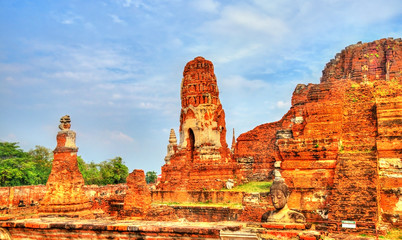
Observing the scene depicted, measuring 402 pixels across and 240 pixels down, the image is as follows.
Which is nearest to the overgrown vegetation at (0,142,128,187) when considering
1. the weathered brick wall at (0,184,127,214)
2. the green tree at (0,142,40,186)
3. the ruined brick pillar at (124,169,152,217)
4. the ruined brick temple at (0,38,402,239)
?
the green tree at (0,142,40,186)

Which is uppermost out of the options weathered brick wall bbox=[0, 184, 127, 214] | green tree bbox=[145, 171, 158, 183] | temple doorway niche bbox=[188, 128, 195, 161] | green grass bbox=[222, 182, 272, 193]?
temple doorway niche bbox=[188, 128, 195, 161]

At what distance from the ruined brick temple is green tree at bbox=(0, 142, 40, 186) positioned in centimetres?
842

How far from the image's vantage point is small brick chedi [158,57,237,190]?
17.5 meters

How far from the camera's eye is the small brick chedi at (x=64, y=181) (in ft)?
41.9

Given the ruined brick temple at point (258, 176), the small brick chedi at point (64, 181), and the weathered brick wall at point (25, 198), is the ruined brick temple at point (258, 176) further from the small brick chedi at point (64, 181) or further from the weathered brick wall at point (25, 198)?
the weathered brick wall at point (25, 198)

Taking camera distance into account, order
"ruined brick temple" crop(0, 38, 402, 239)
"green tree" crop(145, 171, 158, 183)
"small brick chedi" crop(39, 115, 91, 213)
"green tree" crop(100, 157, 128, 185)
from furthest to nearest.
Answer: "green tree" crop(145, 171, 158, 183) < "green tree" crop(100, 157, 128, 185) < "small brick chedi" crop(39, 115, 91, 213) < "ruined brick temple" crop(0, 38, 402, 239)

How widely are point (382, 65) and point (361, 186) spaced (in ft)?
66.9

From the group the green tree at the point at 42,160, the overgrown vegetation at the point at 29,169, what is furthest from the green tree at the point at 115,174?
the green tree at the point at 42,160

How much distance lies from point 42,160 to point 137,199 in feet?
104

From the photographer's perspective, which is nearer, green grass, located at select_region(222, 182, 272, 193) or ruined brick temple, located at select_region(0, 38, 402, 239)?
ruined brick temple, located at select_region(0, 38, 402, 239)

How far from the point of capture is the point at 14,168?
30.7 m

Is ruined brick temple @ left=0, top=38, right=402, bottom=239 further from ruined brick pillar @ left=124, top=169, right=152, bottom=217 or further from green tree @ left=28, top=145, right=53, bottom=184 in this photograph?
green tree @ left=28, top=145, right=53, bottom=184

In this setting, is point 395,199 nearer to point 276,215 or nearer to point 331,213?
point 331,213

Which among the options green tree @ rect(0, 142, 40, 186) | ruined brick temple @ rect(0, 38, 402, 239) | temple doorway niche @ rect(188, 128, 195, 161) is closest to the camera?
ruined brick temple @ rect(0, 38, 402, 239)
